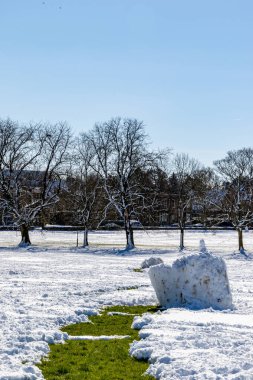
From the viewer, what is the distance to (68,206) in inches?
2101

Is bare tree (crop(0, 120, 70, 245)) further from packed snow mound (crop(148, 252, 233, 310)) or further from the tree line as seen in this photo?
packed snow mound (crop(148, 252, 233, 310))

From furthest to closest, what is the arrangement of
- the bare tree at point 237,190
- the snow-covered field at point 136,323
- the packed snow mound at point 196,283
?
the bare tree at point 237,190
the packed snow mound at point 196,283
the snow-covered field at point 136,323

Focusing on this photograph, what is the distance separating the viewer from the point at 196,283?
1477 centimetres

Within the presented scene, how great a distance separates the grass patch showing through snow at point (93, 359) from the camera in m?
8.04

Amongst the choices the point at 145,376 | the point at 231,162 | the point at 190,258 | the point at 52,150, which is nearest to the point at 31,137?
the point at 52,150

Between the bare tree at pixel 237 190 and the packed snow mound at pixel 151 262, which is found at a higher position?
the bare tree at pixel 237 190

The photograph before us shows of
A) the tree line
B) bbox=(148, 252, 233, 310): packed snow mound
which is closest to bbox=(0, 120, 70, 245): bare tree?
the tree line

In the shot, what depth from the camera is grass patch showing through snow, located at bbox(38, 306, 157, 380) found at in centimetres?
804

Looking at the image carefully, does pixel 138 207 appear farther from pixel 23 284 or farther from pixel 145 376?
pixel 145 376

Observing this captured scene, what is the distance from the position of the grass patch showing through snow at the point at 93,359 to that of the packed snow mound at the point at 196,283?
314 cm

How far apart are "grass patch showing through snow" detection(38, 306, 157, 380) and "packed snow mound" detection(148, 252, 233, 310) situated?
3.14 meters

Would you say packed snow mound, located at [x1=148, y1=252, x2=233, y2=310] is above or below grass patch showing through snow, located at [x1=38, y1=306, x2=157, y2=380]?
above

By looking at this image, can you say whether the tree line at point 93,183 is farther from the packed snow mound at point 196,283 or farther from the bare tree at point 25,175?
the packed snow mound at point 196,283

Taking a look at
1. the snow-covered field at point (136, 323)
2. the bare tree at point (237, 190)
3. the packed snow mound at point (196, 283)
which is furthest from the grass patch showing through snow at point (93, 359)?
the bare tree at point (237, 190)
